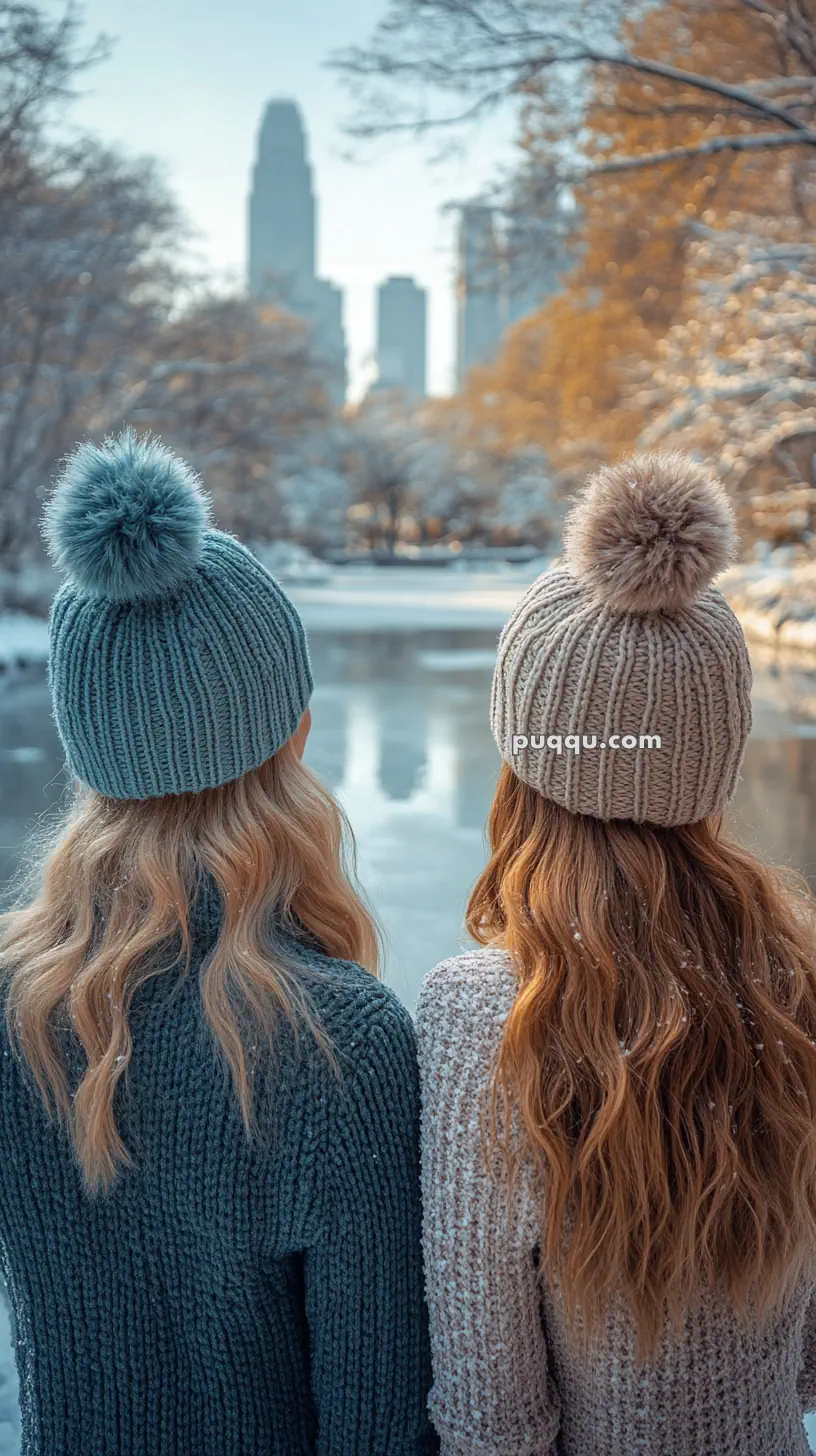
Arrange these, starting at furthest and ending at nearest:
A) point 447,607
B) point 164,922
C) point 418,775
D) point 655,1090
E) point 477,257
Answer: point 447,607 < point 477,257 < point 418,775 < point 164,922 < point 655,1090

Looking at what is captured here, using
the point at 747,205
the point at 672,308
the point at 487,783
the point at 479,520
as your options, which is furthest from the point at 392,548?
the point at 487,783

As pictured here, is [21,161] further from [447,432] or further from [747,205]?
[447,432]

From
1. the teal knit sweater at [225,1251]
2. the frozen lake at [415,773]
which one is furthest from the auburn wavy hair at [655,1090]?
the frozen lake at [415,773]

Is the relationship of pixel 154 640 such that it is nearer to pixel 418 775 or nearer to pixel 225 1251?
pixel 225 1251

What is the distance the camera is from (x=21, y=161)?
17781 mm

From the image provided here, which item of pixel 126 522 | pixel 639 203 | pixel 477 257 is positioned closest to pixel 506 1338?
pixel 126 522

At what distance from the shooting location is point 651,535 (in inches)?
56.5

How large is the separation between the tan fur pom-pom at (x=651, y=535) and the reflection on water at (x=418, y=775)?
680 millimetres

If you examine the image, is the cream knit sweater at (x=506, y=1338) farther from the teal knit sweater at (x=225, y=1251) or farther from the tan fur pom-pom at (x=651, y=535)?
the tan fur pom-pom at (x=651, y=535)

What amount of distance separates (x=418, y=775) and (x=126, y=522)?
7.51 metres

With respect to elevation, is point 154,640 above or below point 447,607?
above

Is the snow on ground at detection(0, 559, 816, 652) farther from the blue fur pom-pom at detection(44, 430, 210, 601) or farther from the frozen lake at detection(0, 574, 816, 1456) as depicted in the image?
the blue fur pom-pom at detection(44, 430, 210, 601)

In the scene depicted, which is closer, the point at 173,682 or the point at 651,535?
the point at 651,535

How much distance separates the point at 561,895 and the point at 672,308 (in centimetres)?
2501
